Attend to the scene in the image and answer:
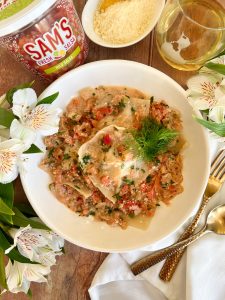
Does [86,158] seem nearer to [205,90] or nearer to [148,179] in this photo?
[148,179]

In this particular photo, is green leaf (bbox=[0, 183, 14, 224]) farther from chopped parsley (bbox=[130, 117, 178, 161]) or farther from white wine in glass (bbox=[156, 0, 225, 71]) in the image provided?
white wine in glass (bbox=[156, 0, 225, 71])

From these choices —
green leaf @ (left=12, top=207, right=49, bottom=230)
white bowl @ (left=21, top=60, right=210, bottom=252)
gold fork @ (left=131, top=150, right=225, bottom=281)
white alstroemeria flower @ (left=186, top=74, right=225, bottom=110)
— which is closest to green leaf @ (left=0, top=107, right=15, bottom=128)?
white bowl @ (left=21, top=60, right=210, bottom=252)

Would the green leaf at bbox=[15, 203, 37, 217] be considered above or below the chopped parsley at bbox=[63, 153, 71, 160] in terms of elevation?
below

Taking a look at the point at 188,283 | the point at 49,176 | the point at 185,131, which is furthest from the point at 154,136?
the point at 188,283

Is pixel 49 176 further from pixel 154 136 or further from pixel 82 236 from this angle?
pixel 154 136

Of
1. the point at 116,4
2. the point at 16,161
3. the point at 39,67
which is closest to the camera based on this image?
the point at 16,161

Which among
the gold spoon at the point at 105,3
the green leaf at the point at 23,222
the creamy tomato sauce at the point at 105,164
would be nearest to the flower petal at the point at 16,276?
the green leaf at the point at 23,222
